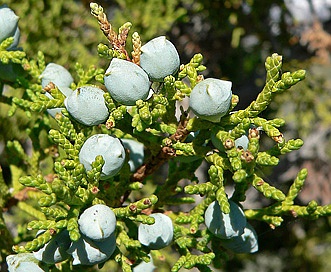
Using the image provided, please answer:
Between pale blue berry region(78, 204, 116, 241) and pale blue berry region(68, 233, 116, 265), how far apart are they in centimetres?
6

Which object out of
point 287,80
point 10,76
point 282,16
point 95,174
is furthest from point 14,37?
point 282,16

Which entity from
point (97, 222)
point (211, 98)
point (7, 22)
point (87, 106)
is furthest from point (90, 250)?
point (7, 22)

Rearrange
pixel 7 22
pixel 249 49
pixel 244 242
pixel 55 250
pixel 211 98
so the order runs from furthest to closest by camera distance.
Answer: pixel 249 49 → pixel 7 22 → pixel 244 242 → pixel 55 250 → pixel 211 98

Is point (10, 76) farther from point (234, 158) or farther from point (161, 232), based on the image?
point (234, 158)

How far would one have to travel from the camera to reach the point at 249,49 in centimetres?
336

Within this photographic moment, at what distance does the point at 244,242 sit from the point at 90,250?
48 centimetres

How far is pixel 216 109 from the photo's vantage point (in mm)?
1216

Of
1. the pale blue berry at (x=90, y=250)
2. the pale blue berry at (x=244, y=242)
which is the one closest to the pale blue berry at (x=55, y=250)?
the pale blue berry at (x=90, y=250)

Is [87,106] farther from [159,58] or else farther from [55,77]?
[55,77]

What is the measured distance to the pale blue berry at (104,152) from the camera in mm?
1249

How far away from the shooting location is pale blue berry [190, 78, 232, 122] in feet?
3.90

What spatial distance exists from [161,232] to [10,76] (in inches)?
31.2

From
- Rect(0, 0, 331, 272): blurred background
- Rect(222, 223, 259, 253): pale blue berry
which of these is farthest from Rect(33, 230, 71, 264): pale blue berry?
Rect(0, 0, 331, 272): blurred background

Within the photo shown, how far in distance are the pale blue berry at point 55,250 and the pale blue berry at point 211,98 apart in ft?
1.71
